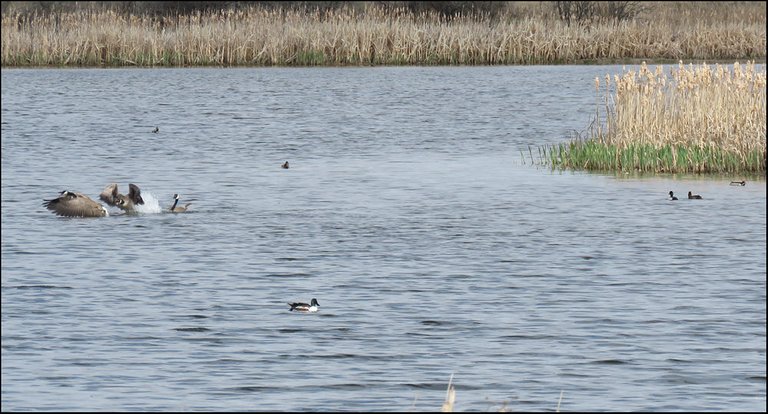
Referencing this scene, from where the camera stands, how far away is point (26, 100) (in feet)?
130

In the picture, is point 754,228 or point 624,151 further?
point 624,151

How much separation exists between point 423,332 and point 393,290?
71.3 inches

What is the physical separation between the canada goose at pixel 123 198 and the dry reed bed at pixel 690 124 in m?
6.52

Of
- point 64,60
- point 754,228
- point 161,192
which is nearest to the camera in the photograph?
point 754,228

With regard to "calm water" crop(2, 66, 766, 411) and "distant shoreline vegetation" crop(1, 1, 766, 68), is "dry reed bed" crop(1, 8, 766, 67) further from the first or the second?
"calm water" crop(2, 66, 766, 411)

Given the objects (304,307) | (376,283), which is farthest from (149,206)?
(304,307)

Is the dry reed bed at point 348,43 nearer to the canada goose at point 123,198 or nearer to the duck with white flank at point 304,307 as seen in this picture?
the canada goose at point 123,198

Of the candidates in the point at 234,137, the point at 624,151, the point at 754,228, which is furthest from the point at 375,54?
the point at 754,228

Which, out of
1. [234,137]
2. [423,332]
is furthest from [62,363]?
[234,137]

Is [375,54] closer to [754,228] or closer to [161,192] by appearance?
[161,192]

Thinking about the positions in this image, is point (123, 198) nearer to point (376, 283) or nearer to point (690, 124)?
point (376, 283)

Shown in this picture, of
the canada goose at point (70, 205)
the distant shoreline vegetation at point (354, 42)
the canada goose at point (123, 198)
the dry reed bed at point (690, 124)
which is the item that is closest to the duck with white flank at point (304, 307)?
the canada goose at point (70, 205)

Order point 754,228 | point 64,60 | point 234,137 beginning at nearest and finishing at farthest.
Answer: point 754,228
point 234,137
point 64,60

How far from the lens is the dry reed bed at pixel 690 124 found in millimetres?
21288
